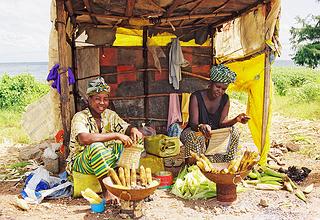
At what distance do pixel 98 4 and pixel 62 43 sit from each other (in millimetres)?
973

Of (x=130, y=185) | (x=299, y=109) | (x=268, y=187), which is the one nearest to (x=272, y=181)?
(x=268, y=187)

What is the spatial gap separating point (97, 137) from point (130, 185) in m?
0.67

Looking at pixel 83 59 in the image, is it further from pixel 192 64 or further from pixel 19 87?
pixel 19 87

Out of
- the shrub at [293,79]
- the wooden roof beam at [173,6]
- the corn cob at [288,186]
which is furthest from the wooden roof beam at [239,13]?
the shrub at [293,79]

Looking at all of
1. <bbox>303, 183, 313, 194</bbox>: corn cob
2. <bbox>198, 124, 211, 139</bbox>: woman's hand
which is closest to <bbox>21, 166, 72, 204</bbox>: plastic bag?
<bbox>198, 124, 211, 139</bbox>: woman's hand

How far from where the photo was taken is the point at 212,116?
518 centimetres

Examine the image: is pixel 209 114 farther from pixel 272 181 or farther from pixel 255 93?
pixel 272 181

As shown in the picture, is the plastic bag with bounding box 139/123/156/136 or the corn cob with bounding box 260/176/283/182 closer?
the corn cob with bounding box 260/176/283/182

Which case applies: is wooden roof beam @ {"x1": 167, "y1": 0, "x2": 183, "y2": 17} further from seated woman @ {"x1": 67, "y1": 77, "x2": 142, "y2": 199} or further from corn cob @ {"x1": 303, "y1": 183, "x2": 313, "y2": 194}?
corn cob @ {"x1": 303, "y1": 183, "x2": 313, "y2": 194}

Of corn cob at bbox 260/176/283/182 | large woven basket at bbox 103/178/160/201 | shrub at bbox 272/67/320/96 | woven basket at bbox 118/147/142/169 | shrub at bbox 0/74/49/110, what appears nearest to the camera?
large woven basket at bbox 103/178/160/201

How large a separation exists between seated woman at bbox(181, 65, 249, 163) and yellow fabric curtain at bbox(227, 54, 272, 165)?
615 millimetres

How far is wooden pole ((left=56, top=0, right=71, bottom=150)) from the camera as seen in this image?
4.70m

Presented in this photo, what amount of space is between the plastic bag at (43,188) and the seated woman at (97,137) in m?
0.26

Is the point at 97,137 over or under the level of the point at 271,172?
over
